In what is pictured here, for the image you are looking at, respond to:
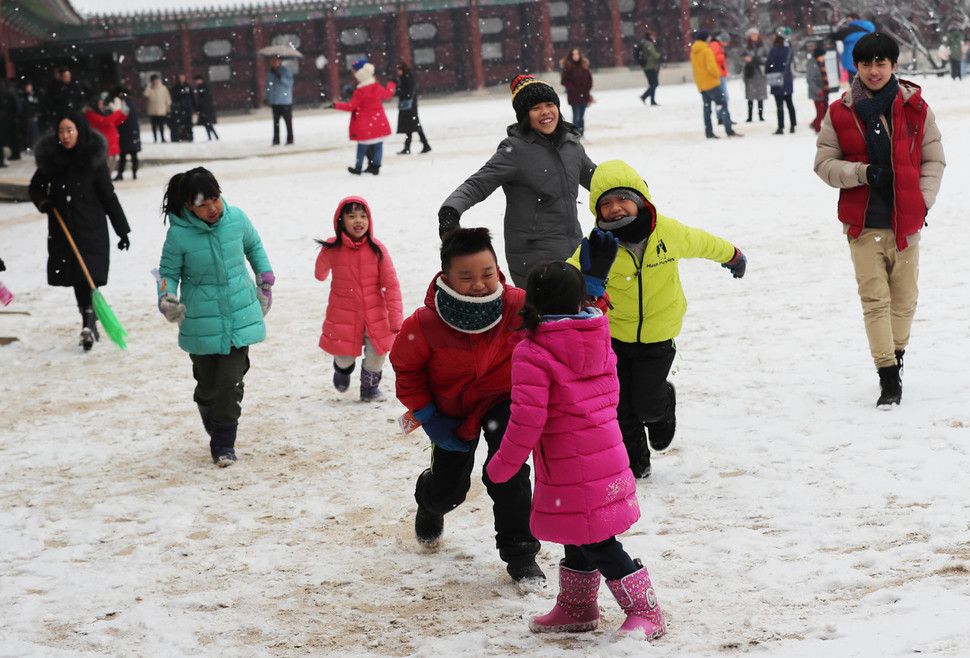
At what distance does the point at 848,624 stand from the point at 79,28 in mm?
36787

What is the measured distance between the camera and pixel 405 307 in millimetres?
8906

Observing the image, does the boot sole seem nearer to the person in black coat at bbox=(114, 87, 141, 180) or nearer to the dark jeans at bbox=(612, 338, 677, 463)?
the dark jeans at bbox=(612, 338, 677, 463)

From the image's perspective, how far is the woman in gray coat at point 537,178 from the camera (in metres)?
5.18

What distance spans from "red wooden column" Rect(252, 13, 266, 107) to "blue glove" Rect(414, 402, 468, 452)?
35063mm

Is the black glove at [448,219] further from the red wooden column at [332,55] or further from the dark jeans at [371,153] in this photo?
the red wooden column at [332,55]

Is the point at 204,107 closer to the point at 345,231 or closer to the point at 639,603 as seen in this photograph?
the point at 345,231

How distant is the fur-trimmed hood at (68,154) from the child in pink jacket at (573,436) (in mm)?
5849

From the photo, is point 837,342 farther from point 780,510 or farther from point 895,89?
point 780,510

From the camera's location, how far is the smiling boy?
5.20 meters

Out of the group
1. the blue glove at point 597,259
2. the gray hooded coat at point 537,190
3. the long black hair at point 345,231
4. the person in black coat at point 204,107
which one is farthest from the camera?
the person in black coat at point 204,107

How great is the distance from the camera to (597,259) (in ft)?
12.3

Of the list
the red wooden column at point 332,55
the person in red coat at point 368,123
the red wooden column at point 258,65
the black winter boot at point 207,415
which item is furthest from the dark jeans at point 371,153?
the red wooden column at point 258,65

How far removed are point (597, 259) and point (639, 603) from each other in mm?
1184

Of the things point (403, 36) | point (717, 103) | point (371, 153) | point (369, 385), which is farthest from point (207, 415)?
point (403, 36)
